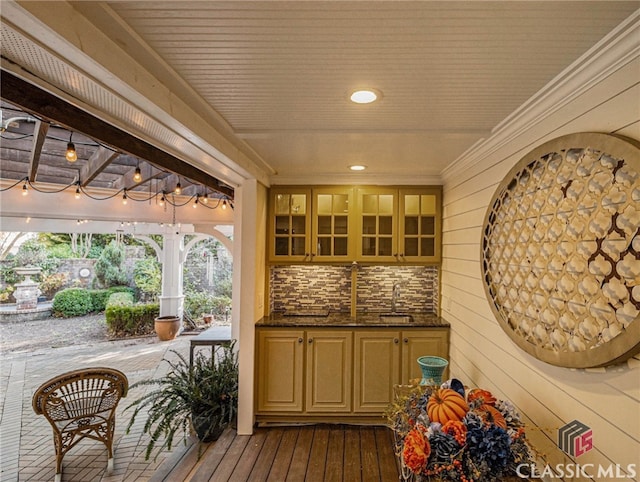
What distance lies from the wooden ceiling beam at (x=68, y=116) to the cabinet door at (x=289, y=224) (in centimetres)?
109

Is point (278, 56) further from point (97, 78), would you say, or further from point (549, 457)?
point (549, 457)

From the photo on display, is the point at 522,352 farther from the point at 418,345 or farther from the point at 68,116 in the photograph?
the point at 68,116

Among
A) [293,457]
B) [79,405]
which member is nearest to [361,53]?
[293,457]

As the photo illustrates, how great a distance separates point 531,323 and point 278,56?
1.74 m

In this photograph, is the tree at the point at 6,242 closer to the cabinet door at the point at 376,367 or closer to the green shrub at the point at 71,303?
the green shrub at the point at 71,303

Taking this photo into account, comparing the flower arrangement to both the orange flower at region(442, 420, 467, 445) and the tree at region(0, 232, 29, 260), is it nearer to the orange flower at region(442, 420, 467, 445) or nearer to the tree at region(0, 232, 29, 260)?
the orange flower at region(442, 420, 467, 445)

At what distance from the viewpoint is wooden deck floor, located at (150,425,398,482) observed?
244cm

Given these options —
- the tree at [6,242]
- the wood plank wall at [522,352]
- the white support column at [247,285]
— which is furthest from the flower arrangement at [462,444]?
the tree at [6,242]

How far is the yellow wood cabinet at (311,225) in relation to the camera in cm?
348

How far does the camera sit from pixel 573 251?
1.43m

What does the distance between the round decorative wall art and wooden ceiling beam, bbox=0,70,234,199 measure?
7.11ft

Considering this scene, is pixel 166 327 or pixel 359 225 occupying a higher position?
pixel 359 225

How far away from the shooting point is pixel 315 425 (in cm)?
317

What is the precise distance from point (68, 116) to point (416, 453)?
2.49 meters
